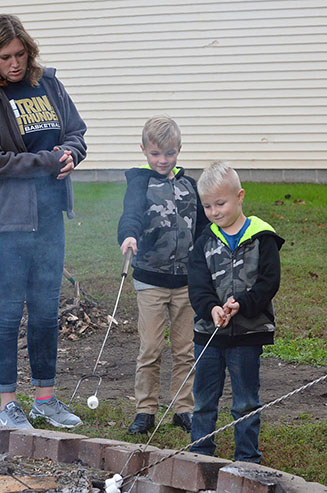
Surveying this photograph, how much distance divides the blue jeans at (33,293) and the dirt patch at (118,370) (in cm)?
54

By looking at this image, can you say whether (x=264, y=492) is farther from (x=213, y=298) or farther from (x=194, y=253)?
(x=194, y=253)

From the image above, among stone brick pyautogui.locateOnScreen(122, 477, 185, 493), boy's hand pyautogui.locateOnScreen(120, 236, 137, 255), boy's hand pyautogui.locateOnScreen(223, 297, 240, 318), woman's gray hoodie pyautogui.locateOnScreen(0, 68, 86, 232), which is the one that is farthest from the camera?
woman's gray hoodie pyautogui.locateOnScreen(0, 68, 86, 232)

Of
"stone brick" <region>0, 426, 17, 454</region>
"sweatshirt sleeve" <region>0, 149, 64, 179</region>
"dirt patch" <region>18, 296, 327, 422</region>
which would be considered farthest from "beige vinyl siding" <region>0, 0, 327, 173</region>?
"stone brick" <region>0, 426, 17, 454</region>

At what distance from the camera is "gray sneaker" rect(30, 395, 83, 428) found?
4.01 meters

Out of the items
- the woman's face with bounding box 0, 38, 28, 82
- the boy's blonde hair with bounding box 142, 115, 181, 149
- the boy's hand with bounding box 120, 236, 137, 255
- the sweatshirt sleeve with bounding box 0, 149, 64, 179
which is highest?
the woman's face with bounding box 0, 38, 28, 82

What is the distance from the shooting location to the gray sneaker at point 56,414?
13.2ft

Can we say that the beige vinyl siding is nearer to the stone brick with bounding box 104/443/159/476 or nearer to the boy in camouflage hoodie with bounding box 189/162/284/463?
the boy in camouflage hoodie with bounding box 189/162/284/463

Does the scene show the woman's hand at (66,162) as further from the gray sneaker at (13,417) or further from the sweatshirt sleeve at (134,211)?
the gray sneaker at (13,417)

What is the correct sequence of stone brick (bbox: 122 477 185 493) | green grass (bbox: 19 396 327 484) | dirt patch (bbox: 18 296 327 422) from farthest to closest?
1. dirt patch (bbox: 18 296 327 422)
2. green grass (bbox: 19 396 327 484)
3. stone brick (bbox: 122 477 185 493)

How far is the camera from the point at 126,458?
9.96ft

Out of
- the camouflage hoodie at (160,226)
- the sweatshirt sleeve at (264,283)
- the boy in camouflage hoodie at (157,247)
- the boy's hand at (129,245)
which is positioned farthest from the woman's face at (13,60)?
the sweatshirt sleeve at (264,283)

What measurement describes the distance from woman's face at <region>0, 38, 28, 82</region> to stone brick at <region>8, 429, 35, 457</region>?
5.58 feet

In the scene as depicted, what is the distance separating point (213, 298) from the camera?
326cm

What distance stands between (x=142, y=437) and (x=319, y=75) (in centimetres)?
793
